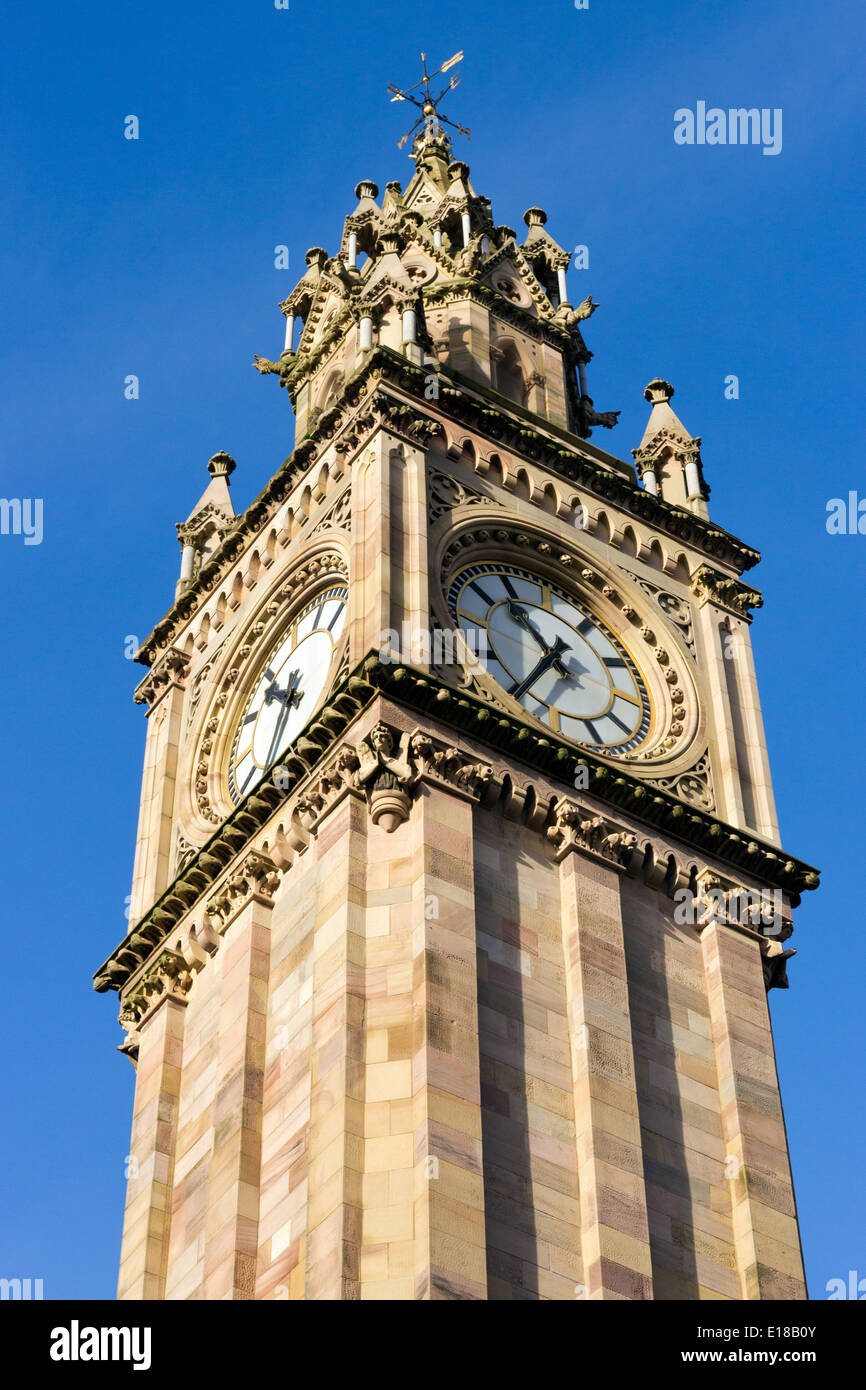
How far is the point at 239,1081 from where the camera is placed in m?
38.0

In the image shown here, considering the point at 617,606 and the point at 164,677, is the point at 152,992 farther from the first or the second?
the point at 617,606

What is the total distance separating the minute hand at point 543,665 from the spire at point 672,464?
5.62 metres

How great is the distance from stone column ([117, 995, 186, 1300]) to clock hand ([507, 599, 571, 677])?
309 inches

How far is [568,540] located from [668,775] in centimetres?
487

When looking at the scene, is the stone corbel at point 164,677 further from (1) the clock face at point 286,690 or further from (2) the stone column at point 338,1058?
(2) the stone column at point 338,1058

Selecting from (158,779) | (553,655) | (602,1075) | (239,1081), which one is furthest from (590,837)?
(158,779)

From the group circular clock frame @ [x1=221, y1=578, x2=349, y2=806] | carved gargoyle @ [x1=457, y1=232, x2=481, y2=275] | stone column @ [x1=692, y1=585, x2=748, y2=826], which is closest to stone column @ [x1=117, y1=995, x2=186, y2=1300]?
circular clock frame @ [x1=221, y1=578, x2=349, y2=806]

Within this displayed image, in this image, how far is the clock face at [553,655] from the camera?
42312 mm

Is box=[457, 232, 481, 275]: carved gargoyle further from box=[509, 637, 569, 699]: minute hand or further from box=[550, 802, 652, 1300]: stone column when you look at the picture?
box=[550, 802, 652, 1300]: stone column

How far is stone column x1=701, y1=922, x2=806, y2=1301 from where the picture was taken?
36.8m

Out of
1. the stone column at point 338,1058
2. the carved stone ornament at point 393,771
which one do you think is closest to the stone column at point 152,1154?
the stone column at point 338,1058

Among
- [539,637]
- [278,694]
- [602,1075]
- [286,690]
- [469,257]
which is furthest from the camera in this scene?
[469,257]

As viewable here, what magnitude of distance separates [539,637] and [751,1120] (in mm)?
8965
